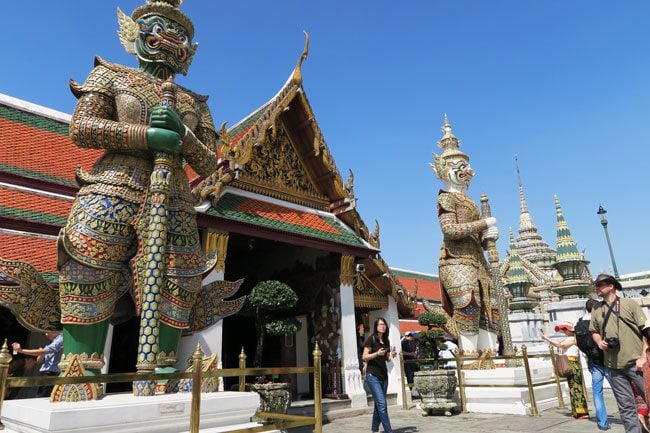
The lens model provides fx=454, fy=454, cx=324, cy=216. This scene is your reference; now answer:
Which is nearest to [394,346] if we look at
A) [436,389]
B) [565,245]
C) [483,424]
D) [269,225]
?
[436,389]

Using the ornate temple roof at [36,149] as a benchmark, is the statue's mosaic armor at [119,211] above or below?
below

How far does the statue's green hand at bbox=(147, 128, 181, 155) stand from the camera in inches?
153

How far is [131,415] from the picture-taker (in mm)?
2926

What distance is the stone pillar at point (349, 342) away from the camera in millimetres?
7733

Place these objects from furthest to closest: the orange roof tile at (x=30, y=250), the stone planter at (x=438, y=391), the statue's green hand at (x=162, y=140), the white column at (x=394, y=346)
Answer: the white column at (x=394, y=346), the stone planter at (x=438, y=391), the orange roof tile at (x=30, y=250), the statue's green hand at (x=162, y=140)

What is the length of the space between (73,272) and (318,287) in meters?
5.41

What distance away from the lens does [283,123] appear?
8602mm

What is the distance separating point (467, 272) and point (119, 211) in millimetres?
5863

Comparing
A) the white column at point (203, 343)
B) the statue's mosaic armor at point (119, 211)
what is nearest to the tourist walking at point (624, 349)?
the statue's mosaic armor at point (119, 211)

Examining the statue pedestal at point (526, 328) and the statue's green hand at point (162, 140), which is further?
the statue pedestal at point (526, 328)

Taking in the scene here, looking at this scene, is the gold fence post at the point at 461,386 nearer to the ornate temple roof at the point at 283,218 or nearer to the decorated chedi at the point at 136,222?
the ornate temple roof at the point at 283,218

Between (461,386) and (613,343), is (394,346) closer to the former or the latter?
(461,386)

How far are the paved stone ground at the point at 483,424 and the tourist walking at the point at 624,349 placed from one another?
170 cm

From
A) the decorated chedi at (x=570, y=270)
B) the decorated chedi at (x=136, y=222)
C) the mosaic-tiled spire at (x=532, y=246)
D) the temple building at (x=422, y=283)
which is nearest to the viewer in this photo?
the decorated chedi at (x=136, y=222)
